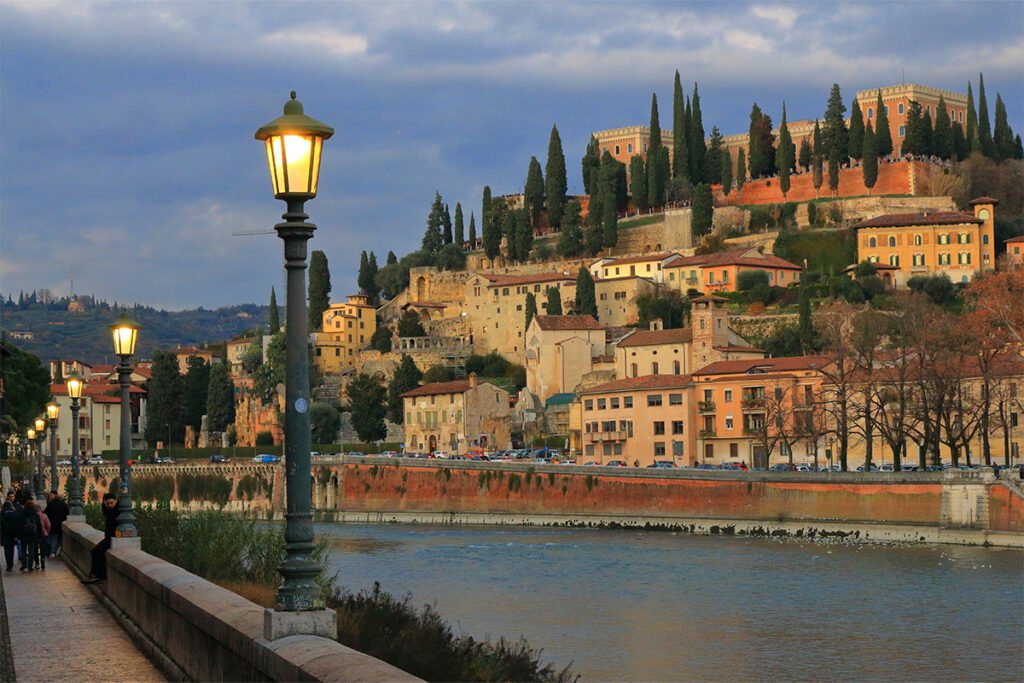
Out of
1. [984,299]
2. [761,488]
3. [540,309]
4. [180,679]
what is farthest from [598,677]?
[540,309]

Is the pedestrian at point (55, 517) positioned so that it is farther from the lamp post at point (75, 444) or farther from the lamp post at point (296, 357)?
the lamp post at point (296, 357)

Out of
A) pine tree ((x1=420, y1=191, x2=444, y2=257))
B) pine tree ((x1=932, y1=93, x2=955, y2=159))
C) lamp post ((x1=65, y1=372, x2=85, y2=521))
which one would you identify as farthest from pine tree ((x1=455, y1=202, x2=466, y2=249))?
lamp post ((x1=65, y1=372, x2=85, y2=521))

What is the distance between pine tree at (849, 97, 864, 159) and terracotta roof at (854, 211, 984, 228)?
8398mm

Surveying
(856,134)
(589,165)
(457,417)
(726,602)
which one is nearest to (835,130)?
(856,134)

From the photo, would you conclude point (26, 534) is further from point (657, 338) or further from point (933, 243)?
point (933, 243)

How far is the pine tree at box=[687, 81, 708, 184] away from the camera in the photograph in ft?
383

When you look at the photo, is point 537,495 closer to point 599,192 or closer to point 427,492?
point 427,492

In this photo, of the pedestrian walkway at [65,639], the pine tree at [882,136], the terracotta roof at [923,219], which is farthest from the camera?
the pine tree at [882,136]

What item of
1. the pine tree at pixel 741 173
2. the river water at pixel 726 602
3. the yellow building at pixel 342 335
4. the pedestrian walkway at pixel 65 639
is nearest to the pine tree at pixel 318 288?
the yellow building at pixel 342 335

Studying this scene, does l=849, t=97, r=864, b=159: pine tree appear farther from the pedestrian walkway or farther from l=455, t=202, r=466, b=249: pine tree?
the pedestrian walkway

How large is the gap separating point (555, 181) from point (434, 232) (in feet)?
61.8

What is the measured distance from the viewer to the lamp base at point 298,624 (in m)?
8.67

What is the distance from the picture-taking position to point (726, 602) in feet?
126

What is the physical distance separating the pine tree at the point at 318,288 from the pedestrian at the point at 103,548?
97.2m
